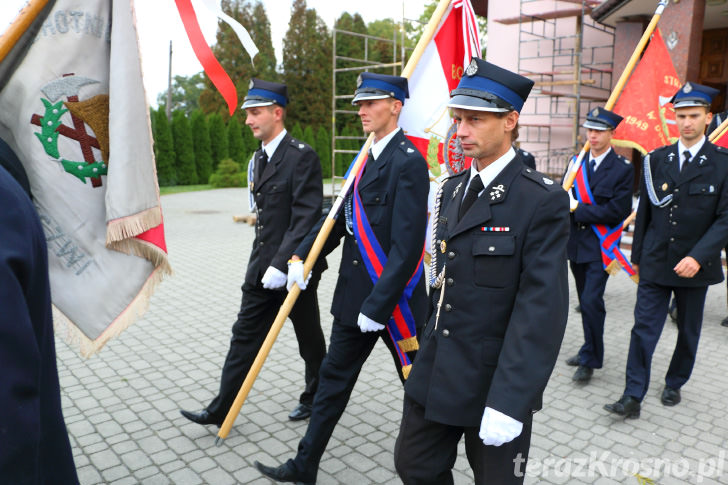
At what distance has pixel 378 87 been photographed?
133 inches

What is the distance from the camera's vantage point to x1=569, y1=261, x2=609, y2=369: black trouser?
4965mm

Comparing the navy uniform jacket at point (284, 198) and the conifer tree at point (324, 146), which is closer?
the navy uniform jacket at point (284, 198)

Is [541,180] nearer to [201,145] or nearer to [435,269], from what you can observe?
[435,269]

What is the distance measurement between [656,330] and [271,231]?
9.26 feet

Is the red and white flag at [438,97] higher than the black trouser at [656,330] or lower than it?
higher

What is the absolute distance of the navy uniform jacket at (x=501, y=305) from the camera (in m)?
2.11

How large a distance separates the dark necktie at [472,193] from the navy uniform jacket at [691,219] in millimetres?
2517

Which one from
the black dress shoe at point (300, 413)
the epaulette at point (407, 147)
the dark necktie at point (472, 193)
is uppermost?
the epaulette at point (407, 147)

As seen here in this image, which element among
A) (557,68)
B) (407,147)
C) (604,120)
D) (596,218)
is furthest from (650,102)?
(557,68)

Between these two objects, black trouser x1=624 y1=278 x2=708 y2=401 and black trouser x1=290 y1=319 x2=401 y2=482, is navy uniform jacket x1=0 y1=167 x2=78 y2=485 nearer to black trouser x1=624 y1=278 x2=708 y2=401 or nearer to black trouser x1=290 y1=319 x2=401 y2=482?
black trouser x1=290 y1=319 x2=401 y2=482

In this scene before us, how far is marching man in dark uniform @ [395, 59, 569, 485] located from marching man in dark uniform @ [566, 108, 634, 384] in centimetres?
293

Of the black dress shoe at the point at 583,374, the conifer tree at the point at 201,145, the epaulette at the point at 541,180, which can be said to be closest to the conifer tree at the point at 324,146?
the conifer tree at the point at 201,145

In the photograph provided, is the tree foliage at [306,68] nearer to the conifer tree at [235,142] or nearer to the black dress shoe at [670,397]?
the conifer tree at [235,142]

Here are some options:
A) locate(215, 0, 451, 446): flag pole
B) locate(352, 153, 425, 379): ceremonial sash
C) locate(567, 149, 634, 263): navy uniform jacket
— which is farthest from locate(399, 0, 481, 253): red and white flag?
locate(567, 149, 634, 263): navy uniform jacket
